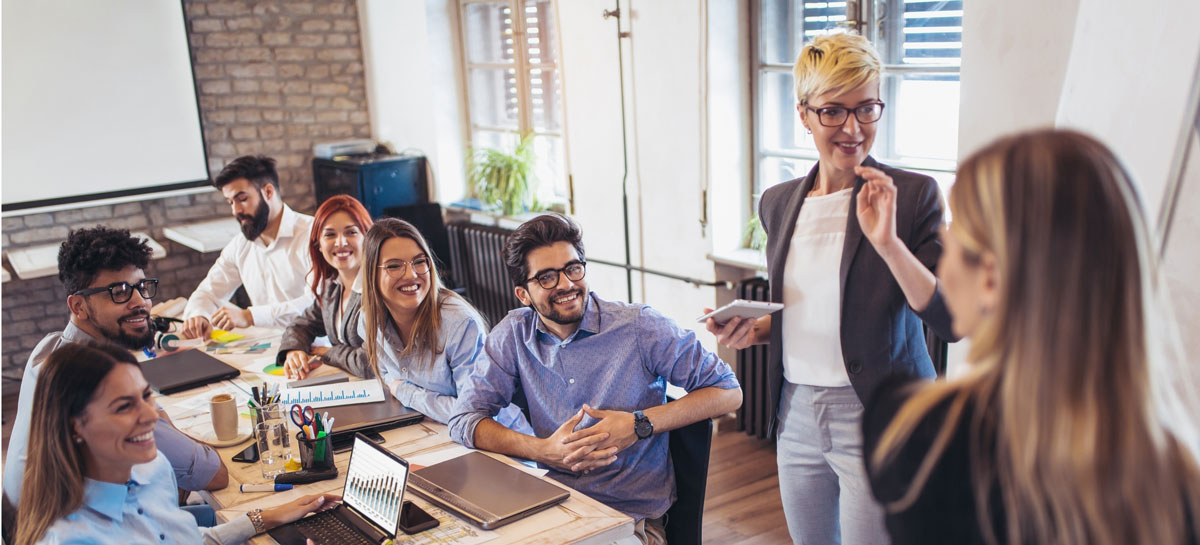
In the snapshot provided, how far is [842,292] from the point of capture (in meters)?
1.90

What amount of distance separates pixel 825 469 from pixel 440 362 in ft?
3.96

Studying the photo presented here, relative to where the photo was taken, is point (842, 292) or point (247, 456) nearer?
point (842, 292)

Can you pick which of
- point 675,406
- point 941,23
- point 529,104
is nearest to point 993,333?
point 675,406

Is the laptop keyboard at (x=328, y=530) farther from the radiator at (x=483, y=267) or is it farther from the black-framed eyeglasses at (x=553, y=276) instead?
the radiator at (x=483, y=267)

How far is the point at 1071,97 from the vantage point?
7.26ft

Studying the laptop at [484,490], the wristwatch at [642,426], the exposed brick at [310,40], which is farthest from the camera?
the exposed brick at [310,40]

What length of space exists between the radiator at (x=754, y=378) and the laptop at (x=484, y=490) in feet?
6.41

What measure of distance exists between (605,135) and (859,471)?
2.99 metres

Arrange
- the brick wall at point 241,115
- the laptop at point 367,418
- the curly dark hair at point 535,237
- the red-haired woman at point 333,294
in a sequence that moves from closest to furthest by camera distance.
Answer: the curly dark hair at point 535,237 < the laptop at point 367,418 < the red-haired woman at point 333,294 < the brick wall at point 241,115

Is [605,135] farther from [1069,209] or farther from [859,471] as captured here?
[1069,209]

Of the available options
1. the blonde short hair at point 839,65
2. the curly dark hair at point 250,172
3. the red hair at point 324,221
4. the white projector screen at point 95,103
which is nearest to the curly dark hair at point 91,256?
the red hair at point 324,221

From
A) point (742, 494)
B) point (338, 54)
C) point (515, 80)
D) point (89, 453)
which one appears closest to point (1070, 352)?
point (89, 453)

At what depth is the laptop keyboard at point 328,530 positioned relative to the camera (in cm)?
191

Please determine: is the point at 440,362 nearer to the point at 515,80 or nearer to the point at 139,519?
the point at 139,519
